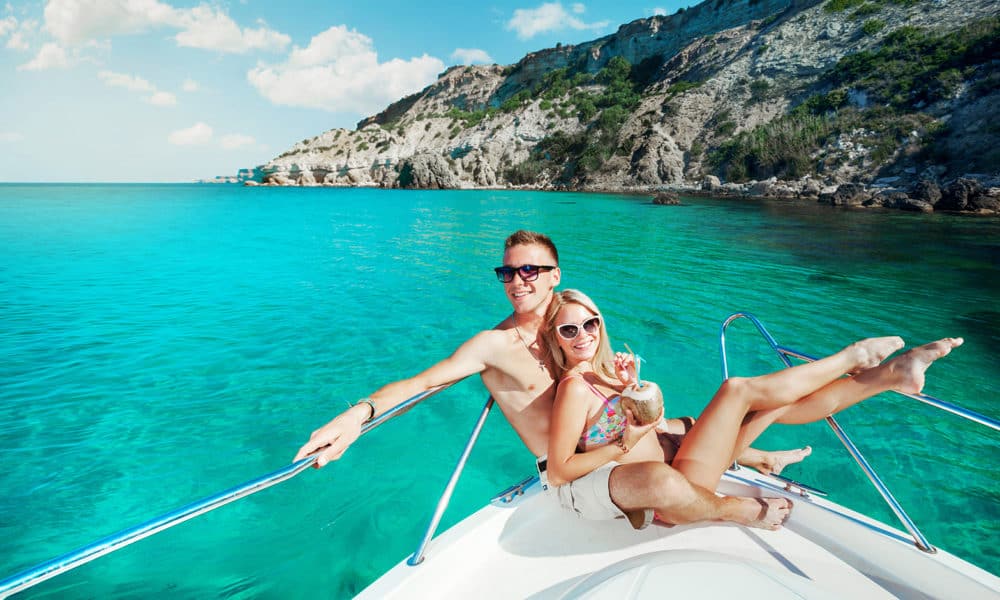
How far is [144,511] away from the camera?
3.66m

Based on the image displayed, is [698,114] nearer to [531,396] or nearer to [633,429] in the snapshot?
[531,396]

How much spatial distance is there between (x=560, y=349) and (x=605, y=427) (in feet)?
1.39

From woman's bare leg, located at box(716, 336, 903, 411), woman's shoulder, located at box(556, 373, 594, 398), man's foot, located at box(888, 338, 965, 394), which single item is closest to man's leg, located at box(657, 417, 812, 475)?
woman's bare leg, located at box(716, 336, 903, 411)

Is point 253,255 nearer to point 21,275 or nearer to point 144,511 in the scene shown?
point 21,275

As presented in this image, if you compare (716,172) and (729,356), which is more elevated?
(716,172)

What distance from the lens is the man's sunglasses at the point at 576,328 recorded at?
204 centimetres

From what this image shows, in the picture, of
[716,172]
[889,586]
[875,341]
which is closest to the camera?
[889,586]

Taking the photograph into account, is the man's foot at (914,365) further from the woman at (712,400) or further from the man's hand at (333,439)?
the man's hand at (333,439)

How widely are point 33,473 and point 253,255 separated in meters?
11.6

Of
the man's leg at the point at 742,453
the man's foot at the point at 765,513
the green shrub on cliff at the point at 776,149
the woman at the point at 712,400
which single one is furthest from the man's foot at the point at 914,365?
the green shrub on cliff at the point at 776,149

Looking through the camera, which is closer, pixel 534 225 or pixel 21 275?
pixel 21 275

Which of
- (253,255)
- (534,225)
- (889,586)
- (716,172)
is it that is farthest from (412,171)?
(889,586)

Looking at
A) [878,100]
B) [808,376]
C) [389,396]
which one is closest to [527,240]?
Answer: [389,396]

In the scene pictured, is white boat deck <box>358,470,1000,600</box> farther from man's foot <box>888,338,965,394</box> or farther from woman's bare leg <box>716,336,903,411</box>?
man's foot <box>888,338,965,394</box>
